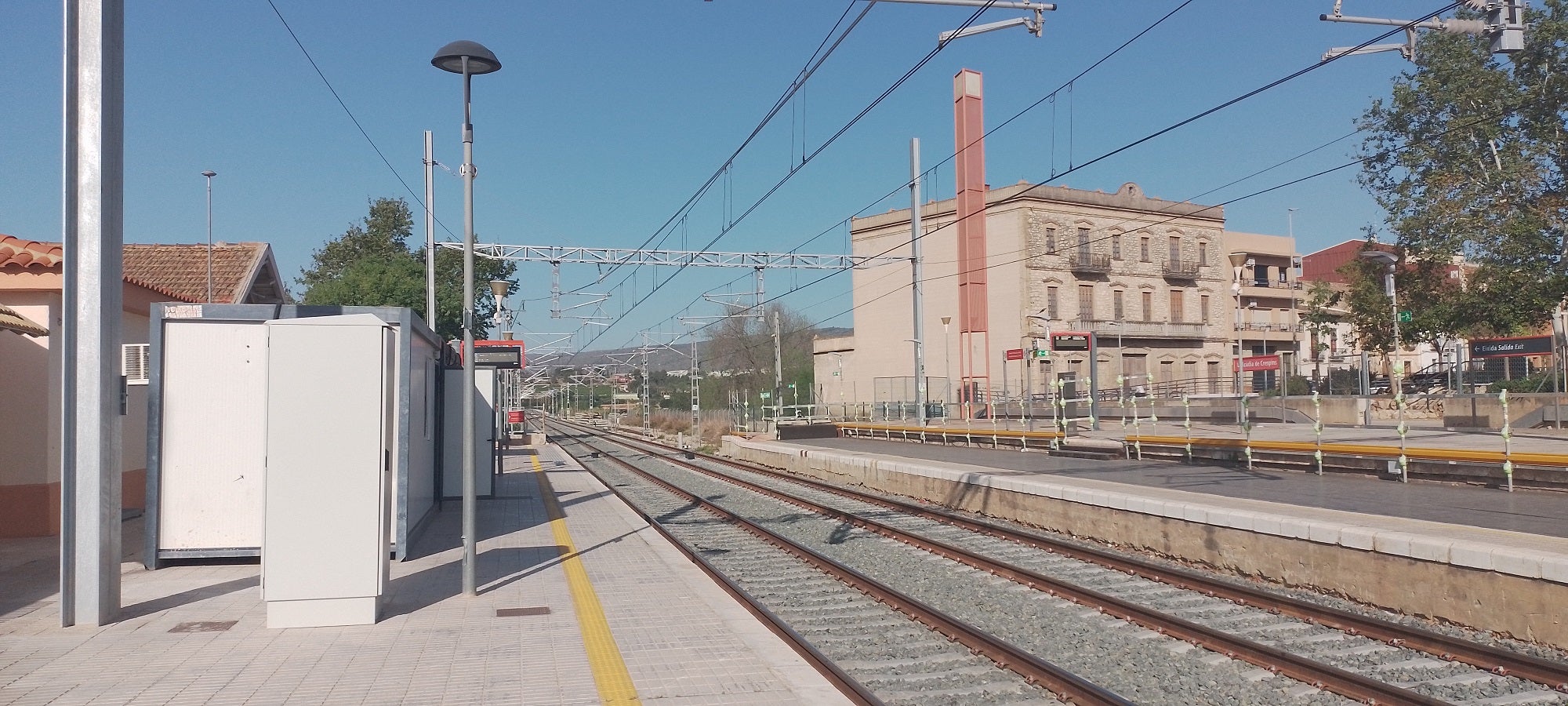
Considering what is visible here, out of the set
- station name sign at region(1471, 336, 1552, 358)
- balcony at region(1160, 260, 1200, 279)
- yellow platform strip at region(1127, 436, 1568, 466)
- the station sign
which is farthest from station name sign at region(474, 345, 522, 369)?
balcony at region(1160, 260, 1200, 279)

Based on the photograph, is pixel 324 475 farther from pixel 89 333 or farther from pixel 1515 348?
pixel 1515 348

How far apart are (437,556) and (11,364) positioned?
6010mm

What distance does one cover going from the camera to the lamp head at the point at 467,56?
9.68 metres

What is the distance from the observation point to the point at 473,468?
974cm

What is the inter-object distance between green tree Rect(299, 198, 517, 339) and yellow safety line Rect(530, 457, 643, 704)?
9.51 meters

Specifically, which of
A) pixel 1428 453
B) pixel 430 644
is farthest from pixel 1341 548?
pixel 430 644

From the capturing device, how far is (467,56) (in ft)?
31.8

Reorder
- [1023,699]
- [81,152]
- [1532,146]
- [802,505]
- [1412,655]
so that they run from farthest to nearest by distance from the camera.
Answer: [1532,146], [802,505], [81,152], [1412,655], [1023,699]

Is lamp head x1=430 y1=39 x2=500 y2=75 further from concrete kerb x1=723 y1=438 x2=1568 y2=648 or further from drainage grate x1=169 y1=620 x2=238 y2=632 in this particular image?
concrete kerb x1=723 y1=438 x2=1568 y2=648

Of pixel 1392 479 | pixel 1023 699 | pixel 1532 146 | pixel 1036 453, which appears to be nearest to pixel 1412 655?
pixel 1023 699

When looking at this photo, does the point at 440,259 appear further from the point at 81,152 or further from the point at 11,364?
the point at 81,152

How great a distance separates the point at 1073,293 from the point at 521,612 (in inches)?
2096

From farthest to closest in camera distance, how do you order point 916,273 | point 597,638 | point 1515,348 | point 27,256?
point 916,273
point 1515,348
point 27,256
point 597,638

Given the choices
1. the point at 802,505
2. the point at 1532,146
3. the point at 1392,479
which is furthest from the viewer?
the point at 1532,146
